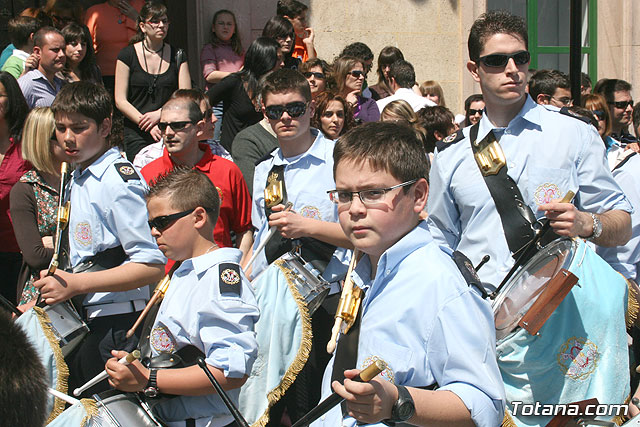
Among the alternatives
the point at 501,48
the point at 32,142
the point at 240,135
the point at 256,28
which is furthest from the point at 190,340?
the point at 256,28

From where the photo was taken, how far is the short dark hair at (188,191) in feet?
11.9

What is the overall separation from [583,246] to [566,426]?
771mm

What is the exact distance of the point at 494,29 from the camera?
4.02 metres

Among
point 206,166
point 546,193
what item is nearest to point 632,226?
point 546,193

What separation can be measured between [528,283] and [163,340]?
148cm

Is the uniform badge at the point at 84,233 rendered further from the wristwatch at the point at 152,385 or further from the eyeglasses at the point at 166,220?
the wristwatch at the point at 152,385

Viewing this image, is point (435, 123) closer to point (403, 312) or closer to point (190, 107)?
point (190, 107)

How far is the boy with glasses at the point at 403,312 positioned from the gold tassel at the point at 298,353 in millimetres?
1593

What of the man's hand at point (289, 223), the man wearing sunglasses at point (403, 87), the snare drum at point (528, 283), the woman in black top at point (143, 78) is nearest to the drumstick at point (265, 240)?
the man's hand at point (289, 223)

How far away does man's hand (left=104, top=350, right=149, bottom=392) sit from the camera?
3.16 metres

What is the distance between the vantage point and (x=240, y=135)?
6.12m

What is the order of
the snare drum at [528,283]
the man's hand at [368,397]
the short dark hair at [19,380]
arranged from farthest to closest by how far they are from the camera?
the snare drum at [528,283], the man's hand at [368,397], the short dark hair at [19,380]

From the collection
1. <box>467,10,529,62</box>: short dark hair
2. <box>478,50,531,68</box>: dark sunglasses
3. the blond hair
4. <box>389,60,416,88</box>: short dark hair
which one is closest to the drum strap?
<box>478,50,531,68</box>: dark sunglasses

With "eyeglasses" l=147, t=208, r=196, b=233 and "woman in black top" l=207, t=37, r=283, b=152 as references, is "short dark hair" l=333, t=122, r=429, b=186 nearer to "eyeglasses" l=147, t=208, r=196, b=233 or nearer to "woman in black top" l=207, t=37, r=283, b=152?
"eyeglasses" l=147, t=208, r=196, b=233
